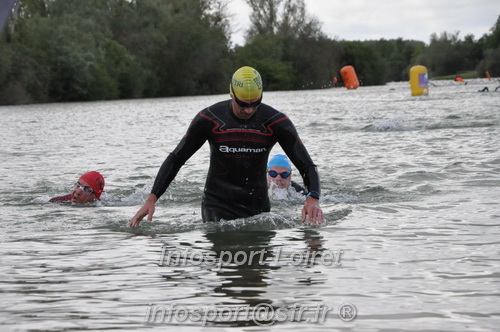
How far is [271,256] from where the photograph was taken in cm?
673

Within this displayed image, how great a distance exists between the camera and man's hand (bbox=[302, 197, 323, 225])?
6.83 metres

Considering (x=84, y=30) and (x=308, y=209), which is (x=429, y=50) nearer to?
(x=84, y=30)

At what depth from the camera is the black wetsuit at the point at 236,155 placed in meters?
7.22

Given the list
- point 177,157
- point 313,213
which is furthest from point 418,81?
point 313,213

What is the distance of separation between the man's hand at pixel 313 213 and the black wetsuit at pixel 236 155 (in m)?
0.11

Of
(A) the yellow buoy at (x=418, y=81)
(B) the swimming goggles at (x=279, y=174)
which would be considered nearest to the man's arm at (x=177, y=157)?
(B) the swimming goggles at (x=279, y=174)

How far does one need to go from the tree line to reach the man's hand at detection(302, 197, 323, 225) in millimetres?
35711

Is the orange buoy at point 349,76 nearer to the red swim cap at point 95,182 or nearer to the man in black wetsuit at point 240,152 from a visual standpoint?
the red swim cap at point 95,182

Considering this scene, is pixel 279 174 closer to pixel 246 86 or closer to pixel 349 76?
pixel 246 86

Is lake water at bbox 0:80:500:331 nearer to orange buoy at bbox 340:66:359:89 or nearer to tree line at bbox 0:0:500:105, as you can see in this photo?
tree line at bbox 0:0:500:105

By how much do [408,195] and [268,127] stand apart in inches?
155

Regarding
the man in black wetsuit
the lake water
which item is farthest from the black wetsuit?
the lake water

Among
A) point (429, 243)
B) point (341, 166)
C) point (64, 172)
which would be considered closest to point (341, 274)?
point (429, 243)

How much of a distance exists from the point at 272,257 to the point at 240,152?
1.17 m
